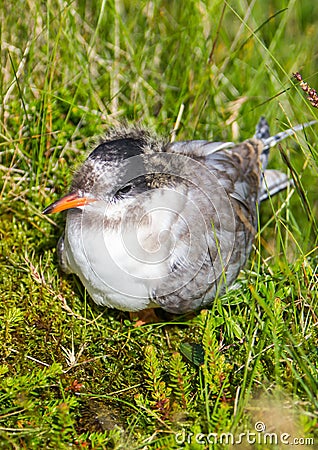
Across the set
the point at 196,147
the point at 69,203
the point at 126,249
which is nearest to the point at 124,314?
the point at 126,249

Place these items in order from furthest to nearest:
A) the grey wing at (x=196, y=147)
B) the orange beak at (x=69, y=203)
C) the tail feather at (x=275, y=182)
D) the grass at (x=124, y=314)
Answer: the tail feather at (x=275, y=182) → the grey wing at (x=196, y=147) → the orange beak at (x=69, y=203) → the grass at (x=124, y=314)

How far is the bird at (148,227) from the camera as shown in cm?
320

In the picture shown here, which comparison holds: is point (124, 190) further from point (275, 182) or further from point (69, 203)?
point (275, 182)

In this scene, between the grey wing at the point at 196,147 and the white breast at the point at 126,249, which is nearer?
the white breast at the point at 126,249

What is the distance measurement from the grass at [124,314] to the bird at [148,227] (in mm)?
166

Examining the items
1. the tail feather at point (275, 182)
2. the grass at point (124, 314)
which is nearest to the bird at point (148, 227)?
the grass at point (124, 314)

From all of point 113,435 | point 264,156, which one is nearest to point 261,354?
point 113,435

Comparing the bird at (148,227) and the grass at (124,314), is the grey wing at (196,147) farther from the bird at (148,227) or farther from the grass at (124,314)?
the grass at (124,314)

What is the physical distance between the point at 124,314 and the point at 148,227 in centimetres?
65

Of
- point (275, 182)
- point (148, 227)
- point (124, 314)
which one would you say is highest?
point (148, 227)

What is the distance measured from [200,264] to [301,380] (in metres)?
1.00

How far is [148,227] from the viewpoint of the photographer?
127 inches

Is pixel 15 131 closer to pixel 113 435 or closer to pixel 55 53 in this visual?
pixel 55 53

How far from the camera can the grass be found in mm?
2699
